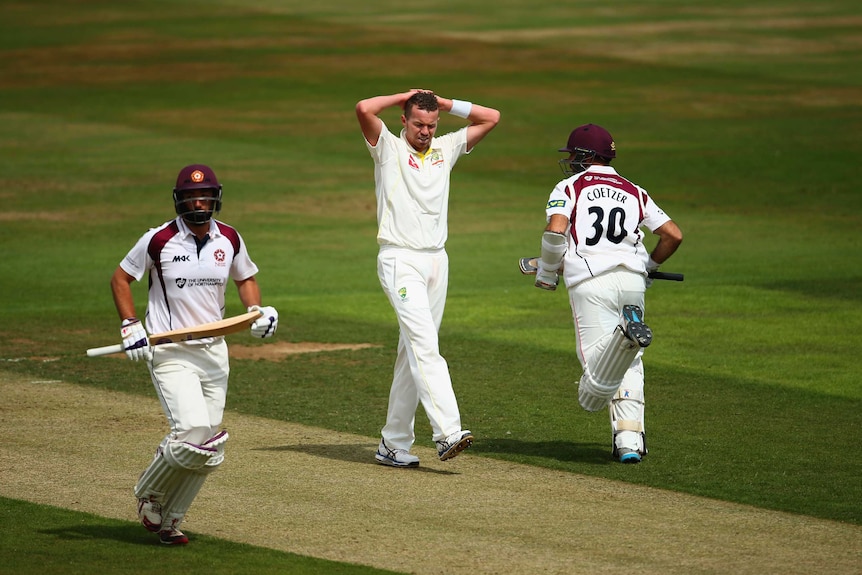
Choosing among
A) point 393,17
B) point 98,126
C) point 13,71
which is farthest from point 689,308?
point 393,17

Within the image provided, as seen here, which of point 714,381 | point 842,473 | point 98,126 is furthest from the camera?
point 98,126

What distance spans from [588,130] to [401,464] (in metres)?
2.56

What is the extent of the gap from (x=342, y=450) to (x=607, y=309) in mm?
2026

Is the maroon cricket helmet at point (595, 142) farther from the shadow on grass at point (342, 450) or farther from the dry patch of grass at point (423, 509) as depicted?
the shadow on grass at point (342, 450)

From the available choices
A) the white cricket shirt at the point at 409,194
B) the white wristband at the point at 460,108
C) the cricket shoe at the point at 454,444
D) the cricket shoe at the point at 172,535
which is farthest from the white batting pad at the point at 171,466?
the white wristband at the point at 460,108

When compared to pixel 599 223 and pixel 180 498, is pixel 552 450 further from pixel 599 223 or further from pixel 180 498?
pixel 180 498

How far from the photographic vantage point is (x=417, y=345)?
29.2 ft

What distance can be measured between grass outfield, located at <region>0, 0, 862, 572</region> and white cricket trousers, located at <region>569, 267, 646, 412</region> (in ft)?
1.64

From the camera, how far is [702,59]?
38375mm

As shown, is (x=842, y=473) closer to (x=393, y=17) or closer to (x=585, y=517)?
(x=585, y=517)

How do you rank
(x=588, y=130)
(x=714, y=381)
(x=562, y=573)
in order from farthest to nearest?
1. (x=714, y=381)
2. (x=588, y=130)
3. (x=562, y=573)

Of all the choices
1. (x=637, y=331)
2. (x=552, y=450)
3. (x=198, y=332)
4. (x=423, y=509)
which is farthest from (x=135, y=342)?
(x=552, y=450)

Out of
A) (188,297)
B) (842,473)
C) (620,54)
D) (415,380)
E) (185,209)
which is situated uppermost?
(620,54)

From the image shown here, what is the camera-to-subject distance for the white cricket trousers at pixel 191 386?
7180mm
